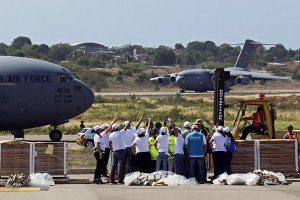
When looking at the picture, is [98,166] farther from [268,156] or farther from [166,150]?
[268,156]

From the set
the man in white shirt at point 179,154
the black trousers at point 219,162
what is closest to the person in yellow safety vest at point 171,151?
the man in white shirt at point 179,154

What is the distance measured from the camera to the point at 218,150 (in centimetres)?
2503

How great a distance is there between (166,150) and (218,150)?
4.37ft

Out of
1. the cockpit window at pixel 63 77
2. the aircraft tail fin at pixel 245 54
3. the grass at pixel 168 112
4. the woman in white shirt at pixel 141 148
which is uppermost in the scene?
the aircraft tail fin at pixel 245 54

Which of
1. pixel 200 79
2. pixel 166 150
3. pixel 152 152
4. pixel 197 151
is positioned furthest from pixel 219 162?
pixel 200 79

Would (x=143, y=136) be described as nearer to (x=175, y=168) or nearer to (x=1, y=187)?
(x=175, y=168)

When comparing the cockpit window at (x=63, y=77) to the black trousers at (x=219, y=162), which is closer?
the black trousers at (x=219, y=162)

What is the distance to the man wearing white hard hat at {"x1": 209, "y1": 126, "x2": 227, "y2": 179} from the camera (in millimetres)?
25047

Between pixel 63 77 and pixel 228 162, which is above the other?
pixel 63 77

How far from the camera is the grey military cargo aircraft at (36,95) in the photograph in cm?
3875

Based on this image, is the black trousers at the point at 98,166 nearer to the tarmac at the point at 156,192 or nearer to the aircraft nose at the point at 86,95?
the tarmac at the point at 156,192

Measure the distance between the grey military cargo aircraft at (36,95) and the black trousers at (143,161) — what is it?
14.2 meters

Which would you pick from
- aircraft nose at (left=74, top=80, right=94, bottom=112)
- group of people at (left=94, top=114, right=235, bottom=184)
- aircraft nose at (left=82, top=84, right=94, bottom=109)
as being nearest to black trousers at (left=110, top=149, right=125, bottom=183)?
group of people at (left=94, top=114, right=235, bottom=184)

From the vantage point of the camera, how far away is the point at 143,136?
82.7 ft
